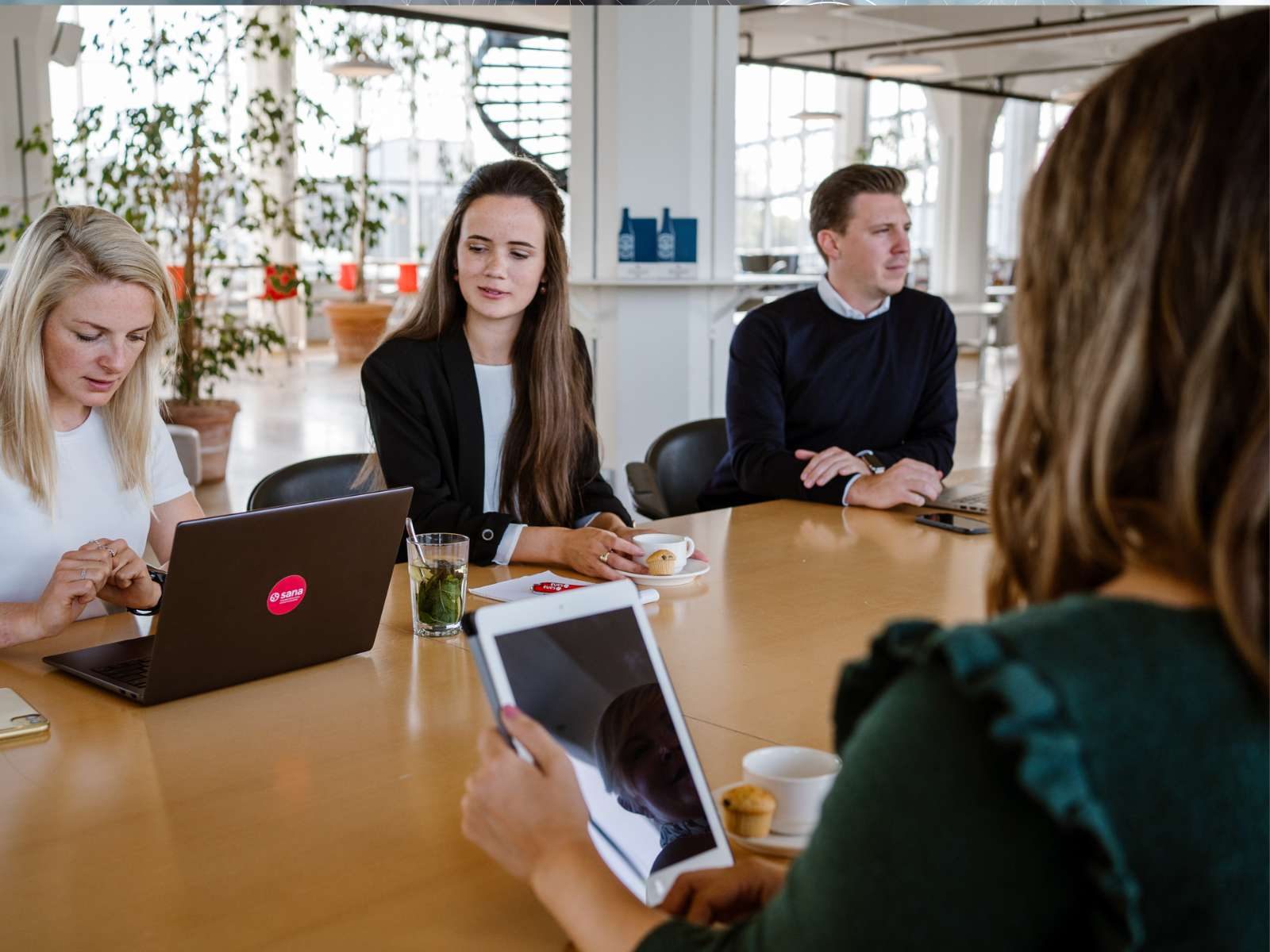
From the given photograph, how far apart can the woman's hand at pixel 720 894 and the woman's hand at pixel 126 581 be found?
3.71 ft

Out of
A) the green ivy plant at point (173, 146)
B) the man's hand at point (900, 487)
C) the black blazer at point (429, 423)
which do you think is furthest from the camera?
the green ivy plant at point (173, 146)

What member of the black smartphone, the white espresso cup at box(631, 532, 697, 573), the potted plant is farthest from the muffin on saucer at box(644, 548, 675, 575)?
the potted plant

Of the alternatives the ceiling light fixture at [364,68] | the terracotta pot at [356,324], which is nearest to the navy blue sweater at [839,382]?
the ceiling light fixture at [364,68]

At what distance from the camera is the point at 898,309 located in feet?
11.3

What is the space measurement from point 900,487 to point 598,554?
0.88 m

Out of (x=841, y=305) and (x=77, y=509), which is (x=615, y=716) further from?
(x=841, y=305)

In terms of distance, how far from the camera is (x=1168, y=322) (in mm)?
716

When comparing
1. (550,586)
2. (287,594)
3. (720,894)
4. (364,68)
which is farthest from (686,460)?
(364,68)

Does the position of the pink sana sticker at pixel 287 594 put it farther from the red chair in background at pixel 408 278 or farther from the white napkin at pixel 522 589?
the red chair in background at pixel 408 278

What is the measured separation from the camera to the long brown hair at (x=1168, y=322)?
0.70m

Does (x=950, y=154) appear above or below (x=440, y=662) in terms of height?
above

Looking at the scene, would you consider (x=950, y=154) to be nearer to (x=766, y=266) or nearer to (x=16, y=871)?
(x=766, y=266)

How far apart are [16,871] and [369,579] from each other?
66cm

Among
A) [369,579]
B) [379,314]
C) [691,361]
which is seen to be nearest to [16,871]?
[369,579]
